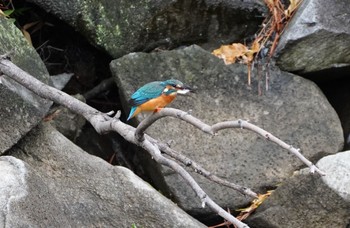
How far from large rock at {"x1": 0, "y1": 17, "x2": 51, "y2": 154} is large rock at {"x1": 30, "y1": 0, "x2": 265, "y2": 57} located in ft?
1.58

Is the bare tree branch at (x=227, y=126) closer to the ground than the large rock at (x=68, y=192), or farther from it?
farther from it

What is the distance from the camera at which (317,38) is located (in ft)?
14.0

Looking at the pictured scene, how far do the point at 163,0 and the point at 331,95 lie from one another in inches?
60.1

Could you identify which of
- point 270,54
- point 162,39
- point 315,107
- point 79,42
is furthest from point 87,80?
point 315,107

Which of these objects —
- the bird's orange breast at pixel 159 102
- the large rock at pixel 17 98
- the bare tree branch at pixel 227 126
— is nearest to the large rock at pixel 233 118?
the large rock at pixel 17 98

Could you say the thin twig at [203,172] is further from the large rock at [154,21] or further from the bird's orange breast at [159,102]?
the large rock at [154,21]

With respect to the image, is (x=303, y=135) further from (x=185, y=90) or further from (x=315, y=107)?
(x=185, y=90)

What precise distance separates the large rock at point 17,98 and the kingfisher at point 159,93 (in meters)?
0.78

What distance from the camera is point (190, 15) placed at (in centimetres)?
437

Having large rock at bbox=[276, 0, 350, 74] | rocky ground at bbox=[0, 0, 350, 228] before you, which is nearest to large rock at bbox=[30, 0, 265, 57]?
rocky ground at bbox=[0, 0, 350, 228]

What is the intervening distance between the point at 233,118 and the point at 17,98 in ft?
4.76

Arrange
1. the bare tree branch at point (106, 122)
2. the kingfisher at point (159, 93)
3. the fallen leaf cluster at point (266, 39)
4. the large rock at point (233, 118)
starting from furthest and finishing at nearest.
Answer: the fallen leaf cluster at point (266, 39), the large rock at point (233, 118), the kingfisher at point (159, 93), the bare tree branch at point (106, 122)

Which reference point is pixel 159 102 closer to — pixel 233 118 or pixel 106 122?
pixel 106 122

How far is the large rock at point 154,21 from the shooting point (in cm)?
420
